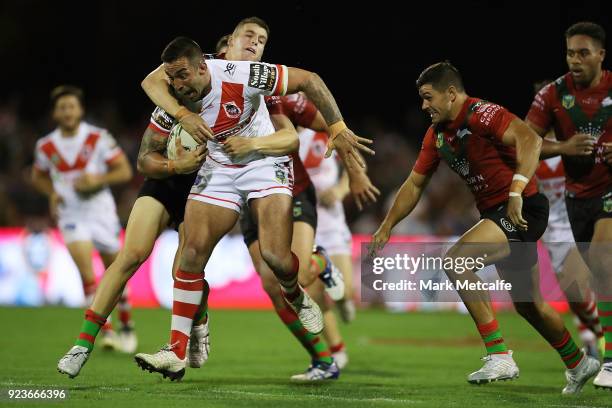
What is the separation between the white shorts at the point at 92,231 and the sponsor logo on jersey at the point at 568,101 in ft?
18.2

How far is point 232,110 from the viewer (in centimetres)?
751

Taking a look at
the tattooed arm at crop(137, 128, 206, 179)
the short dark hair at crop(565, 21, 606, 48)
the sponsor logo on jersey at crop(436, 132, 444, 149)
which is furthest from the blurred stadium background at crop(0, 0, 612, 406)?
the short dark hair at crop(565, 21, 606, 48)

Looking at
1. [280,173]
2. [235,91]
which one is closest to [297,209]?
[280,173]

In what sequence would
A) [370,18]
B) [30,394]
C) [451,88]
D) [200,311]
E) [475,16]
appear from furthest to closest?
[370,18] → [475,16] → [200,311] → [451,88] → [30,394]

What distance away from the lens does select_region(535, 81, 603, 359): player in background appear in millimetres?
9938

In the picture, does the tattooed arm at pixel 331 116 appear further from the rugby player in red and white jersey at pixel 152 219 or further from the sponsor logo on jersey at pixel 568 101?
the sponsor logo on jersey at pixel 568 101

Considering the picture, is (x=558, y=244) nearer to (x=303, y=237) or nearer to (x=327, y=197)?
(x=327, y=197)

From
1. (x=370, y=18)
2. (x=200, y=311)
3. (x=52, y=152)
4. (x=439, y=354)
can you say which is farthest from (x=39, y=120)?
(x=200, y=311)

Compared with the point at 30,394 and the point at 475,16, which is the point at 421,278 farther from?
the point at 475,16

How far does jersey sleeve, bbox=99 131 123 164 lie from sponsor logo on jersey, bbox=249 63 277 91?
465cm

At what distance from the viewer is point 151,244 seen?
790 centimetres

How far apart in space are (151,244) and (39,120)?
15.2 meters

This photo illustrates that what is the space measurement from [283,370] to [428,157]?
270cm

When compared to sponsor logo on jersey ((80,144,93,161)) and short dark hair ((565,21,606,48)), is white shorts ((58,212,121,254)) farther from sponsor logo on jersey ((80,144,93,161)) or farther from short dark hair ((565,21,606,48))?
short dark hair ((565,21,606,48))
